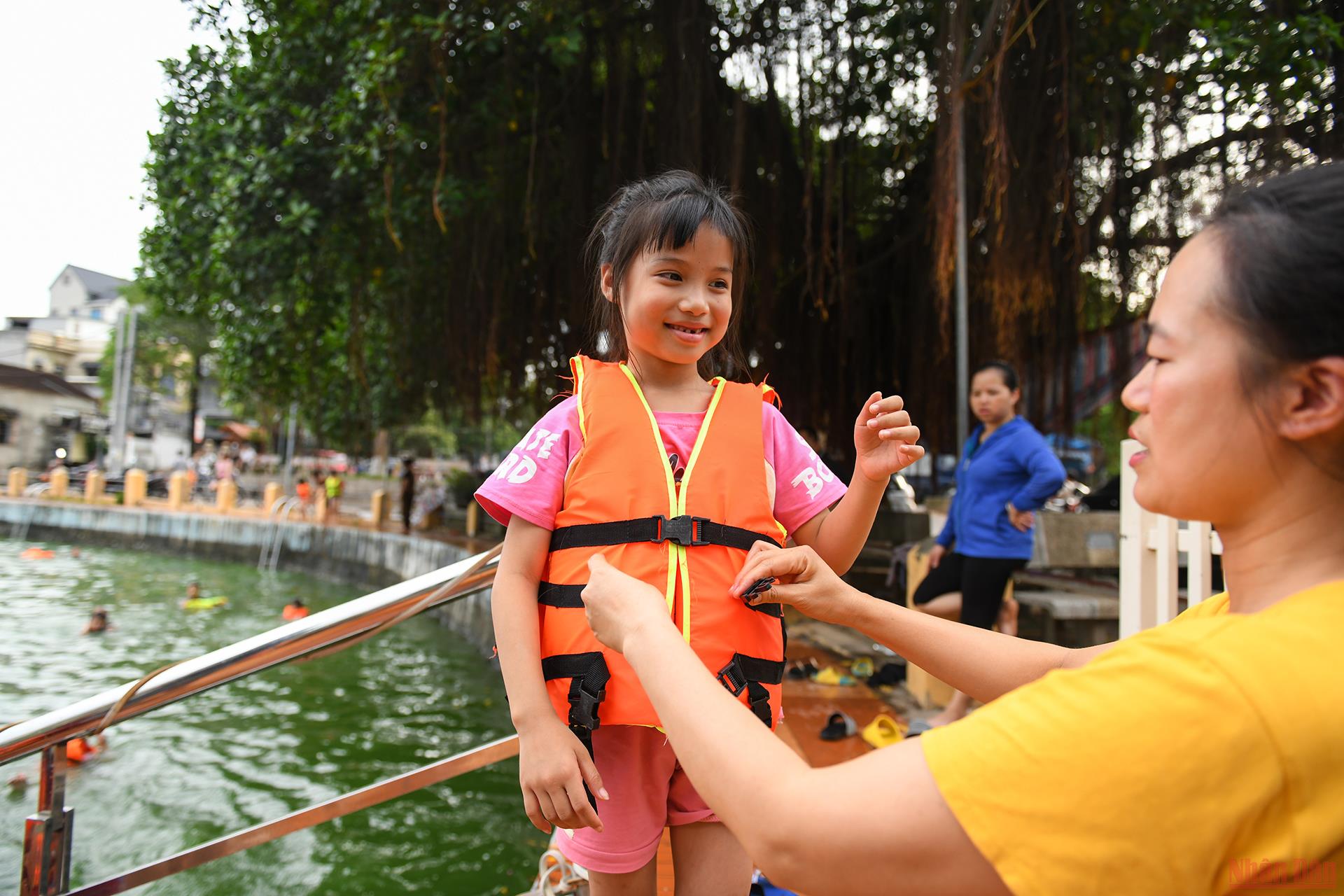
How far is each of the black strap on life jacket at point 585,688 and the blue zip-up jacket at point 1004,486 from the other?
102 inches

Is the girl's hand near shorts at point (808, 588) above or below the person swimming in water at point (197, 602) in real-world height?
above

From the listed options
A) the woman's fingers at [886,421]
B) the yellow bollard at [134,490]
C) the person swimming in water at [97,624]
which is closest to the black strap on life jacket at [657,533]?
the woman's fingers at [886,421]

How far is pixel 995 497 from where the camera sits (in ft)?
10.9

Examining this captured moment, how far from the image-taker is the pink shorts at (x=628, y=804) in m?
1.16

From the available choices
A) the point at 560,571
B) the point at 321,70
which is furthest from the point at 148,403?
the point at 560,571

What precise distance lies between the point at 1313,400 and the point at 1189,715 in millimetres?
259

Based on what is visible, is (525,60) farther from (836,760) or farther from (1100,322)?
(836,760)

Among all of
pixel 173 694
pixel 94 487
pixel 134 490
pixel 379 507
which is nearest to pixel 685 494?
pixel 173 694

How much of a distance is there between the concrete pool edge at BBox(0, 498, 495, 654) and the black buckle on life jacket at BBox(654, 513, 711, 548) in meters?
9.07

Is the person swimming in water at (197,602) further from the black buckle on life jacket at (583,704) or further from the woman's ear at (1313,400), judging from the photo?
the woman's ear at (1313,400)

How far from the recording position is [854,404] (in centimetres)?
737

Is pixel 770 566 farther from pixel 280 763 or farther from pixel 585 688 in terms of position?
pixel 280 763

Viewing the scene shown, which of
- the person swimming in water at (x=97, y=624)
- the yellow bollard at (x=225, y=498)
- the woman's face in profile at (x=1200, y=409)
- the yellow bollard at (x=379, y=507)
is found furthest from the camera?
the yellow bollard at (x=225, y=498)

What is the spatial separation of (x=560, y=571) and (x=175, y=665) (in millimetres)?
976
